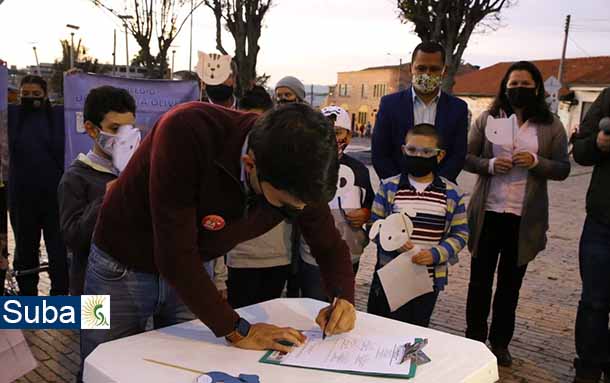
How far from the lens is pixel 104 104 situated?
2396 millimetres

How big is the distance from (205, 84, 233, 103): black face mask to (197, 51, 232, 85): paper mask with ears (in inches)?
1.8

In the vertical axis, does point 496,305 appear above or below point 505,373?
above

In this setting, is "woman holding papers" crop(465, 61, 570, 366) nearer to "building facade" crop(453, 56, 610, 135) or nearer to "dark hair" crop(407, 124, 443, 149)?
"dark hair" crop(407, 124, 443, 149)

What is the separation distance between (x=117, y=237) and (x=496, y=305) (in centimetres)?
247

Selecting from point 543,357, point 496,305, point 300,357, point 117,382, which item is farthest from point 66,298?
point 543,357

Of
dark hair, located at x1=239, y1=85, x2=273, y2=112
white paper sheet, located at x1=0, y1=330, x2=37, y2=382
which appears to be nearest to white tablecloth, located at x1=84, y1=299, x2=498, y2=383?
white paper sheet, located at x1=0, y1=330, x2=37, y2=382

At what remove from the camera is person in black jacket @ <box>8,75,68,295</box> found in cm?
417

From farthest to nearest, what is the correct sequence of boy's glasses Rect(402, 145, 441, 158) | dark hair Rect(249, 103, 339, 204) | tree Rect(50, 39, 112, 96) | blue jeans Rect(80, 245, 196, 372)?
tree Rect(50, 39, 112, 96) < boy's glasses Rect(402, 145, 441, 158) < blue jeans Rect(80, 245, 196, 372) < dark hair Rect(249, 103, 339, 204)

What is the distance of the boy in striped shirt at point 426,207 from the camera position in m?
2.90

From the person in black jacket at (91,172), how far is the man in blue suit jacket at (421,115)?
1.48 meters

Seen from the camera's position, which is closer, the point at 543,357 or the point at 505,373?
the point at 505,373

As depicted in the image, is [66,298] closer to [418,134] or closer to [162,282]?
[162,282]

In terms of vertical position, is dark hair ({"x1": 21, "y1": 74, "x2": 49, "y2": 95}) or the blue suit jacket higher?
dark hair ({"x1": 21, "y1": 74, "x2": 49, "y2": 95})

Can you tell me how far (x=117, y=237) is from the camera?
1.73 metres
